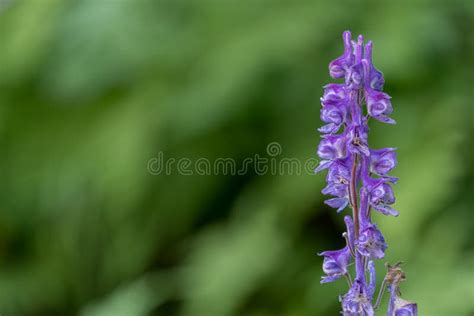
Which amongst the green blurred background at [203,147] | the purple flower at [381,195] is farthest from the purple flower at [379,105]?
the green blurred background at [203,147]

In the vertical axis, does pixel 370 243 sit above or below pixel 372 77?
below

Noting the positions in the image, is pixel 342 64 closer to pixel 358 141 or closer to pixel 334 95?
pixel 334 95

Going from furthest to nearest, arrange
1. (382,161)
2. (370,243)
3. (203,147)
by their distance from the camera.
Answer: (203,147) → (382,161) → (370,243)

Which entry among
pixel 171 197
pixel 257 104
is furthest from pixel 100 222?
pixel 257 104

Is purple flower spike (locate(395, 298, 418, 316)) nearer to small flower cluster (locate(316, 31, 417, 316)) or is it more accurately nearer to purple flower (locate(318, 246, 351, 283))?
small flower cluster (locate(316, 31, 417, 316))

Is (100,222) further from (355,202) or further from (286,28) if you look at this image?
(355,202)

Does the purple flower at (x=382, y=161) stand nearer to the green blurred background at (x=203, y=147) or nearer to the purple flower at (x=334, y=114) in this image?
the purple flower at (x=334, y=114)

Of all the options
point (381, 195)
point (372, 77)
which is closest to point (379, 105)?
point (372, 77)
